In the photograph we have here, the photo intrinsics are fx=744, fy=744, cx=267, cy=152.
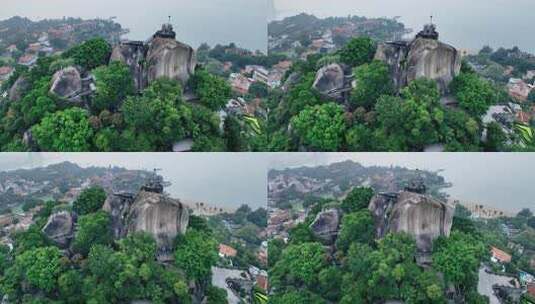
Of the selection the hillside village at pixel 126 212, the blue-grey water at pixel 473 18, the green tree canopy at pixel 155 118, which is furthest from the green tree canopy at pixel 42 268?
the blue-grey water at pixel 473 18

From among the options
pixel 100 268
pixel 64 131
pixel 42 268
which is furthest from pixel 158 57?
pixel 42 268

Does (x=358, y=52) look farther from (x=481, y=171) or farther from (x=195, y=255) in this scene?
(x=195, y=255)

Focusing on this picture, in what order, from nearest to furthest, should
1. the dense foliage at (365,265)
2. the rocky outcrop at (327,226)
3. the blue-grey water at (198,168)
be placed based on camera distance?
the dense foliage at (365,265) → the blue-grey water at (198,168) → the rocky outcrop at (327,226)

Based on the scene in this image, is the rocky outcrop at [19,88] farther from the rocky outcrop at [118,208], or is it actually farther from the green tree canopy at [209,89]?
the green tree canopy at [209,89]

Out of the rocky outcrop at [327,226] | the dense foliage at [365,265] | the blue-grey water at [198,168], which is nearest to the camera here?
the dense foliage at [365,265]

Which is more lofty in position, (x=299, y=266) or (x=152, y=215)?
(x=152, y=215)

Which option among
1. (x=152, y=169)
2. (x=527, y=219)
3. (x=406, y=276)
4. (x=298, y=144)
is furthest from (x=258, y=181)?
(x=527, y=219)
